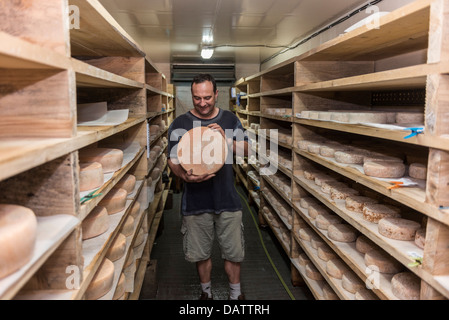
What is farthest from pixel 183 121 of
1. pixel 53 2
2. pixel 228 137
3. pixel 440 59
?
pixel 440 59

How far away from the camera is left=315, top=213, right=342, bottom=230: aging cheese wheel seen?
2.66 metres

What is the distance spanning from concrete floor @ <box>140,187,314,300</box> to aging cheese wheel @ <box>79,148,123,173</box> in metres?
1.39

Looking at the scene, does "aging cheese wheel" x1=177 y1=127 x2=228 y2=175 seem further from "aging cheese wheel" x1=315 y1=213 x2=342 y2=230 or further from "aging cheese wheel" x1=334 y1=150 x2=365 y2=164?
"aging cheese wheel" x1=315 y1=213 x2=342 y2=230

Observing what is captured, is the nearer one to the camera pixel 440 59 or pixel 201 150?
pixel 440 59

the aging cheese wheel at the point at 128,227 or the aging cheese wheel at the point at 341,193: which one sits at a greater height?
the aging cheese wheel at the point at 341,193

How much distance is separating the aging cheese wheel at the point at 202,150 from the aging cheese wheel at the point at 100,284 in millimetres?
933

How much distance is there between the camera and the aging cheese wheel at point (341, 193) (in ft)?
8.18

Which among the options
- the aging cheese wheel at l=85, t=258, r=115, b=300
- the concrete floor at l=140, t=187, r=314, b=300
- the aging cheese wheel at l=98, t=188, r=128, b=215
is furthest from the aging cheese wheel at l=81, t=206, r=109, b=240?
the concrete floor at l=140, t=187, r=314, b=300

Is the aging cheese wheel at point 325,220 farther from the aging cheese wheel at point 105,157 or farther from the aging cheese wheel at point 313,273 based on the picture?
the aging cheese wheel at point 105,157

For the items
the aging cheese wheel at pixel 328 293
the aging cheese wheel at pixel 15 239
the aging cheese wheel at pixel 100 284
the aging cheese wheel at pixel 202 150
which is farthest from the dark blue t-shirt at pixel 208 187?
the aging cheese wheel at pixel 15 239

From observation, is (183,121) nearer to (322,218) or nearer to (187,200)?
(187,200)

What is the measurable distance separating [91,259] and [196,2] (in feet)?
10.9
